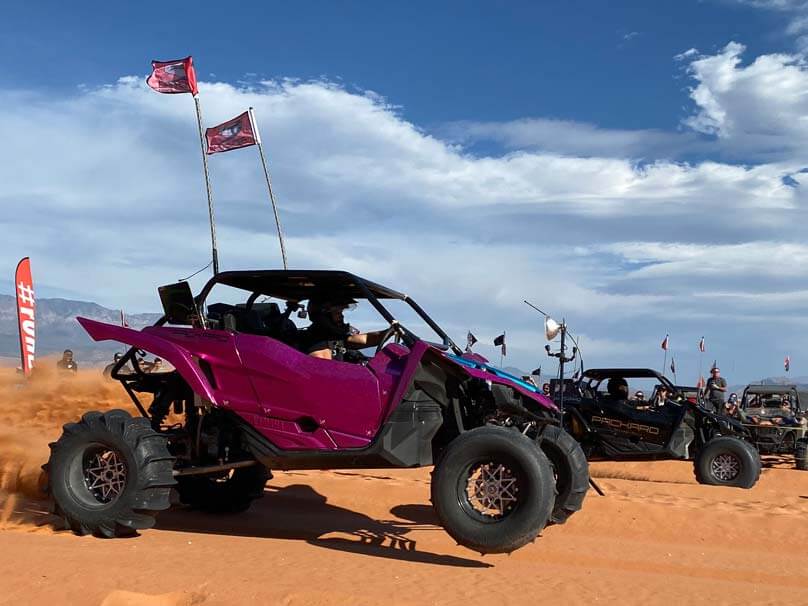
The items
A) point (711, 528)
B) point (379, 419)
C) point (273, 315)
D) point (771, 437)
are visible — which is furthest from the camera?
point (771, 437)

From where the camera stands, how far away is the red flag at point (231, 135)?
2044cm

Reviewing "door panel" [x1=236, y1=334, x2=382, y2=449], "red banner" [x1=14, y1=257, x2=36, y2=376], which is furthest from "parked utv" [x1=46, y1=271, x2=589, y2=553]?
"red banner" [x1=14, y1=257, x2=36, y2=376]

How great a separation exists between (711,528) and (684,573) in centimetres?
213

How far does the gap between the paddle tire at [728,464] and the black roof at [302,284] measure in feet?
24.3

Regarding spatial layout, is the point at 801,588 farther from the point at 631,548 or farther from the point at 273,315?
the point at 273,315

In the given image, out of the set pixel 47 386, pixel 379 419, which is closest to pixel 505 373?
pixel 379 419

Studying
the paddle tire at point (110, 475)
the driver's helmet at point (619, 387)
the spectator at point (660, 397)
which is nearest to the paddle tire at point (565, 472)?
the paddle tire at point (110, 475)

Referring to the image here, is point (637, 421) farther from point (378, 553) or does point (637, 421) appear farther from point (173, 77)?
point (173, 77)

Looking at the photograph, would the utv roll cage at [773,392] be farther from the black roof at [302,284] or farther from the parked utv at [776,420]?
the black roof at [302,284]

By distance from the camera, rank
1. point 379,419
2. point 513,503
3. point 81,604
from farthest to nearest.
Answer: point 379,419 < point 513,503 < point 81,604

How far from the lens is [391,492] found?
9430 millimetres

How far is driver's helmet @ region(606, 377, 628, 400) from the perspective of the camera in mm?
13781

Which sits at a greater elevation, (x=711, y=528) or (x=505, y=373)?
(x=505, y=373)

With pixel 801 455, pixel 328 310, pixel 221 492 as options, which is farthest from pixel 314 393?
pixel 801 455
